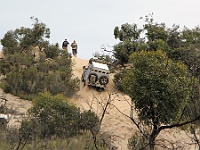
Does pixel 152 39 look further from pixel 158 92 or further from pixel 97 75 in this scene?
pixel 158 92

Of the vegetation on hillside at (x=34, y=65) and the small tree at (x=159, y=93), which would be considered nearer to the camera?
the small tree at (x=159, y=93)

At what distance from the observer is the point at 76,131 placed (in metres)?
12.8

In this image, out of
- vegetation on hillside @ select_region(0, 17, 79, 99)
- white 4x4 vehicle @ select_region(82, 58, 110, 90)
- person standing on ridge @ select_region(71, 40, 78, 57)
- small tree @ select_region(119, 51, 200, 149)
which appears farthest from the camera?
person standing on ridge @ select_region(71, 40, 78, 57)

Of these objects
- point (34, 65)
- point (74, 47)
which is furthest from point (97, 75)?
point (74, 47)

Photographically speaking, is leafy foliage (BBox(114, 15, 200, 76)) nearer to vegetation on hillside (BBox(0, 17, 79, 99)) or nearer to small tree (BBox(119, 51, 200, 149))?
vegetation on hillside (BBox(0, 17, 79, 99))

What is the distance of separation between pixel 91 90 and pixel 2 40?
326 inches

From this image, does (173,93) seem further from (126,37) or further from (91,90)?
(126,37)

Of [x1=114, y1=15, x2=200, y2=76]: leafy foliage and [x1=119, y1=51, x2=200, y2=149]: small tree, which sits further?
[x1=114, y1=15, x2=200, y2=76]: leafy foliage

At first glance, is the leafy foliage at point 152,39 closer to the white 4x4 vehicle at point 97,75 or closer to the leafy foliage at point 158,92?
the white 4x4 vehicle at point 97,75

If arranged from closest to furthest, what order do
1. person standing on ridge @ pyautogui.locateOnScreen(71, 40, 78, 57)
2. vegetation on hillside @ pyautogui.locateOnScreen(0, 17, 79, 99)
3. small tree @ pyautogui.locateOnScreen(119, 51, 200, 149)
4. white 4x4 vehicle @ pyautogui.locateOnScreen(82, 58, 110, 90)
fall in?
small tree @ pyautogui.locateOnScreen(119, 51, 200, 149) → vegetation on hillside @ pyautogui.locateOnScreen(0, 17, 79, 99) → white 4x4 vehicle @ pyautogui.locateOnScreen(82, 58, 110, 90) → person standing on ridge @ pyautogui.locateOnScreen(71, 40, 78, 57)

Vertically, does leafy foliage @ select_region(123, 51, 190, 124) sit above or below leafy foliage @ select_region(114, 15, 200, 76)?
below

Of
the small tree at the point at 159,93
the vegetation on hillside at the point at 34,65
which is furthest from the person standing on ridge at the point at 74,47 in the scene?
the small tree at the point at 159,93

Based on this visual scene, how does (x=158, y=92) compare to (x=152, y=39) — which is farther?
(x=152, y=39)

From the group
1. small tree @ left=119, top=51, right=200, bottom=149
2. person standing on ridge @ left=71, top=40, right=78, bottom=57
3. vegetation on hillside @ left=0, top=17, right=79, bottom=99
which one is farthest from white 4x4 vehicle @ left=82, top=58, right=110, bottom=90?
person standing on ridge @ left=71, top=40, right=78, bottom=57
